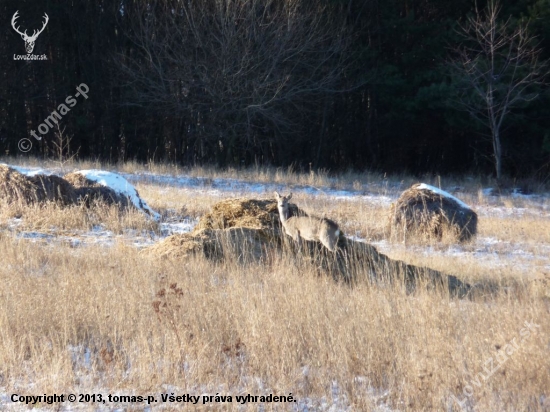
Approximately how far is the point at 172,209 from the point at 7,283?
7.35m

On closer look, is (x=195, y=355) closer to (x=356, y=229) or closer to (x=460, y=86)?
(x=356, y=229)

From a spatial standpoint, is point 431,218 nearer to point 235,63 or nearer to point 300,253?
point 300,253

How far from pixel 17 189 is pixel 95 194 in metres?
1.35

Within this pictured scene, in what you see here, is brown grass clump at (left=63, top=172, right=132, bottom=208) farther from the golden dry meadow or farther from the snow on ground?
the snow on ground

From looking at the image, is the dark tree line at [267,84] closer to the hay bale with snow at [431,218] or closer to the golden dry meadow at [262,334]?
the hay bale with snow at [431,218]

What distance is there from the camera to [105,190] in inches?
509

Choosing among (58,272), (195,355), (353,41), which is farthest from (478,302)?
(353,41)

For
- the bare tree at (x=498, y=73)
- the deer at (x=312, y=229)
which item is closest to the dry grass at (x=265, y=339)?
the deer at (x=312, y=229)

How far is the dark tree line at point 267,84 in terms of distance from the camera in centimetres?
2853

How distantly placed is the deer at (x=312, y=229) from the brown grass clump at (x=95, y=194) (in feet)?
12.9

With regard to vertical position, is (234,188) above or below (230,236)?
below

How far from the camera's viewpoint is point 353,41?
1252 inches

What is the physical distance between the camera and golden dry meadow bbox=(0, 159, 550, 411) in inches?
201

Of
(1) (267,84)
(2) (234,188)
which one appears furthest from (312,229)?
(1) (267,84)
